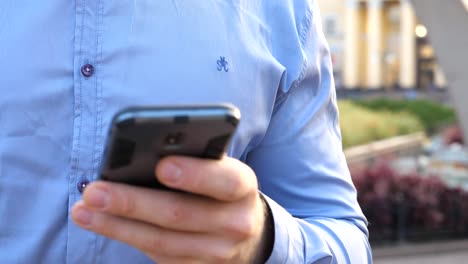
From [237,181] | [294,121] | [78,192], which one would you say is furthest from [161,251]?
[294,121]

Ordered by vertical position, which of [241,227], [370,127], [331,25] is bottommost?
[331,25]

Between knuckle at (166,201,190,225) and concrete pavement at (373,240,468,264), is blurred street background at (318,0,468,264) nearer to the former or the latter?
concrete pavement at (373,240,468,264)

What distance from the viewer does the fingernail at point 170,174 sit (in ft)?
2.72

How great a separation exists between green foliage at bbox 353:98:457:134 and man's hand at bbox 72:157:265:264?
25.3m

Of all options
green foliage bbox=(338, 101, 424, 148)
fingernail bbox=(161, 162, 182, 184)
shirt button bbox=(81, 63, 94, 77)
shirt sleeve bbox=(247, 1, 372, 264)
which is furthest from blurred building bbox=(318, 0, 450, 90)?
fingernail bbox=(161, 162, 182, 184)

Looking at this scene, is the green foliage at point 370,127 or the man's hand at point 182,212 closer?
the man's hand at point 182,212

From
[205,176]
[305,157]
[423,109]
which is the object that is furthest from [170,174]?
[423,109]

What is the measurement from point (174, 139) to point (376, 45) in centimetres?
5863

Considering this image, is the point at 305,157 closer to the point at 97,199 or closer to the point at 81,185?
the point at 81,185

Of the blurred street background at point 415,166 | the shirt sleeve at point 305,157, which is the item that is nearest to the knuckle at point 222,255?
the shirt sleeve at point 305,157

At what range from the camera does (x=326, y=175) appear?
144 centimetres

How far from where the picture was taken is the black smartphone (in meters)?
0.82

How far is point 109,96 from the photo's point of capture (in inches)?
48.0

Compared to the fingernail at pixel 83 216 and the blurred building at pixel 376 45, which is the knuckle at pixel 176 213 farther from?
the blurred building at pixel 376 45
